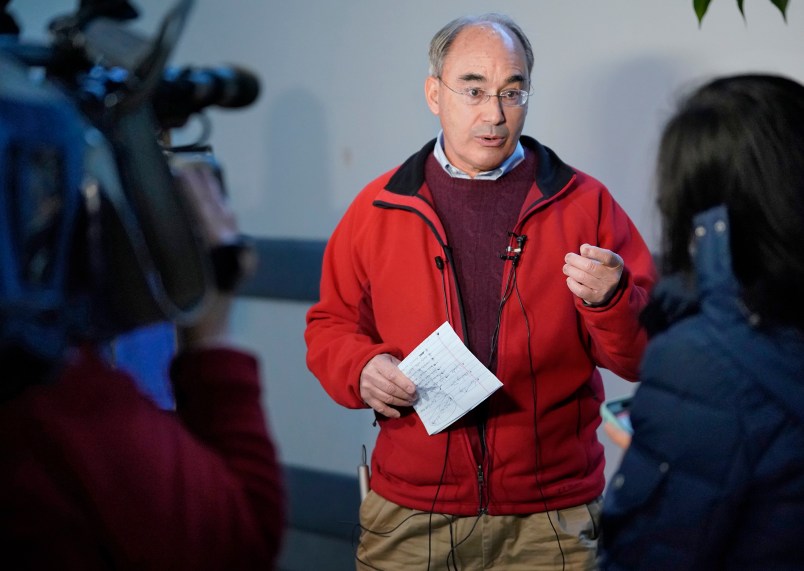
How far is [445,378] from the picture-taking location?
5.78 ft

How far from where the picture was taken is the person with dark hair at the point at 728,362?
1.04 metres

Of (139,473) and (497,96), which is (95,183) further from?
(497,96)

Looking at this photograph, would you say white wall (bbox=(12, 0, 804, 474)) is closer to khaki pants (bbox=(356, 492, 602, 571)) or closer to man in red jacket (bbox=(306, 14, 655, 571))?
man in red jacket (bbox=(306, 14, 655, 571))

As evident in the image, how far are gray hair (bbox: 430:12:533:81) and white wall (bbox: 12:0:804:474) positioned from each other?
0.40 meters

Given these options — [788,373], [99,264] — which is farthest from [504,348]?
[99,264]

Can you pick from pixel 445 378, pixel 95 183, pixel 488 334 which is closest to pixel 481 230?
pixel 488 334

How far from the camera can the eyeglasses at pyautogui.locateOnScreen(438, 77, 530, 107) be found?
188 cm

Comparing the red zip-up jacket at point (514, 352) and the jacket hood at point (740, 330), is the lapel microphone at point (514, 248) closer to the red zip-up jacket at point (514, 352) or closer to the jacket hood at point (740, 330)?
the red zip-up jacket at point (514, 352)

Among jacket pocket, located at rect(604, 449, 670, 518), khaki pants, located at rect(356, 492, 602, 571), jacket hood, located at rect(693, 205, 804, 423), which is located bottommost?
khaki pants, located at rect(356, 492, 602, 571)

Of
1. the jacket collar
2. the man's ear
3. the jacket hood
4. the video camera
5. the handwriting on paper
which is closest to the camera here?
the video camera

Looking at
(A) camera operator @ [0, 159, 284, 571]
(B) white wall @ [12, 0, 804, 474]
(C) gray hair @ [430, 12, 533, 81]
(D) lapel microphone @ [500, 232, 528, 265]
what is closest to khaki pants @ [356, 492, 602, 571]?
(D) lapel microphone @ [500, 232, 528, 265]

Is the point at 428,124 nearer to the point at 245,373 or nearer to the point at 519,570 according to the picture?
the point at 519,570

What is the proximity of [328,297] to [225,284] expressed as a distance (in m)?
0.88

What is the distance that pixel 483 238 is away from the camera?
1865mm
